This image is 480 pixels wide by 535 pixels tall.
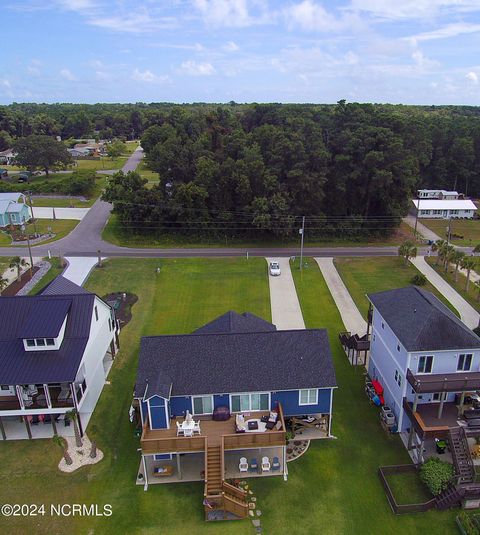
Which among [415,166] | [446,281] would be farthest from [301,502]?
[415,166]

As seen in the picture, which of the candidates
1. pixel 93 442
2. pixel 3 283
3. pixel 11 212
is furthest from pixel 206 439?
pixel 11 212

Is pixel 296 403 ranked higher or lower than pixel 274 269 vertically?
higher

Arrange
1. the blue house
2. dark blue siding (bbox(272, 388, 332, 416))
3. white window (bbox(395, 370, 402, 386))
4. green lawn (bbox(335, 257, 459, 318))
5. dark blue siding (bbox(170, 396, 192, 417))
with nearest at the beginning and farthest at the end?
dark blue siding (bbox(170, 396, 192, 417)) < dark blue siding (bbox(272, 388, 332, 416)) < white window (bbox(395, 370, 402, 386)) < green lawn (bbox(335, 257, 459, 318)) < the blue house

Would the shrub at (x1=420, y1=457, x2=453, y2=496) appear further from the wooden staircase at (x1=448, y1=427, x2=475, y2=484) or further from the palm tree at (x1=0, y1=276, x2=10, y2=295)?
the palm tree at (x1=0, y1=276, x2=10, y2=295)

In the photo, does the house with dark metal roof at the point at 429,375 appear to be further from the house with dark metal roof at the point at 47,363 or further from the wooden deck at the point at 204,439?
the house with dark metal roof at the point at 47,363

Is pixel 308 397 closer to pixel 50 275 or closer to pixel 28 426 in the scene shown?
pixel 28 426

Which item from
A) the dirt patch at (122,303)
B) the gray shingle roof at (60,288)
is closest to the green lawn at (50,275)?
the dirt patch at (122,303)

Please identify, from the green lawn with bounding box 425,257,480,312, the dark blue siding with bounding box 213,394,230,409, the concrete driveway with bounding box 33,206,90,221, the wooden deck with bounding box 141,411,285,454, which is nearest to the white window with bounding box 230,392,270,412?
the dark blue siding with bounding box 213,394,230,409

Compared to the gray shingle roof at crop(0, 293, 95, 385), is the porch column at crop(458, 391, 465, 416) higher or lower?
lower
